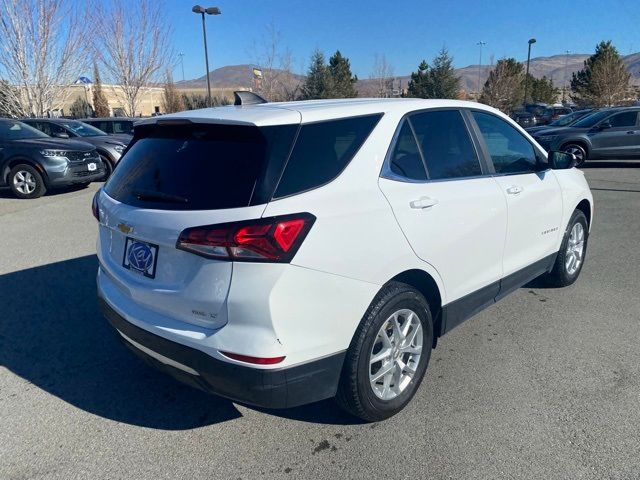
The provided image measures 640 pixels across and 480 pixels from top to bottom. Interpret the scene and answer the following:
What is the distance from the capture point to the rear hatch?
7.10 ft

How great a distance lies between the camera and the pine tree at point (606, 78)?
32406mm

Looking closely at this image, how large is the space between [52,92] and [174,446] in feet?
87.8

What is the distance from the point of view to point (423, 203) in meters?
2.72

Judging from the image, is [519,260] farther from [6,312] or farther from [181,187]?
[6,312]

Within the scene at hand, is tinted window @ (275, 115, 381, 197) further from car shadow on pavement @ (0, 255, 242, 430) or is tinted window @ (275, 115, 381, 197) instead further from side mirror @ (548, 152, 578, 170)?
side mirror @ (548, 152, 578, 170)

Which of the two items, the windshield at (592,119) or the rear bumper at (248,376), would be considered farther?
the windshield at (592,119)

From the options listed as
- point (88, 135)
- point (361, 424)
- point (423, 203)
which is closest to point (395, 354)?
point (361, 424)

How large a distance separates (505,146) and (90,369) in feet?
11.6

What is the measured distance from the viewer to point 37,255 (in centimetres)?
588

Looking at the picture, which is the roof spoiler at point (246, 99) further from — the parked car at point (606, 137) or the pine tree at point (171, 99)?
the pine tree at point (171, 99)

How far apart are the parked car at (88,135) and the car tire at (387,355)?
37.3 feet

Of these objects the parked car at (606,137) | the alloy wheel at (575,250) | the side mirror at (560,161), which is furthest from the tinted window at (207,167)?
the parked car at (606,137)

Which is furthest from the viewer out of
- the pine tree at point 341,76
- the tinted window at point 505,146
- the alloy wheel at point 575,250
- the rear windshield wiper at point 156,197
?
the pine tree at point 341,76

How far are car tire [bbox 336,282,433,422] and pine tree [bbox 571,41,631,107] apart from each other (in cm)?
3698
